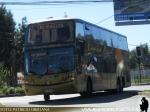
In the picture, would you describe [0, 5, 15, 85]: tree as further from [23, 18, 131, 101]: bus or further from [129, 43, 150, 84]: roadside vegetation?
[23, 18, 131, 101]: bus

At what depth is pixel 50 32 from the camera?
2570 centimetres

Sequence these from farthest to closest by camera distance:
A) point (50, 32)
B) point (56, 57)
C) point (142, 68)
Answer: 1. point (142, 68)
2. point (50, 32)
3. point (56, 57)

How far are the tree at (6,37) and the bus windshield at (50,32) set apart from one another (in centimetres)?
3390

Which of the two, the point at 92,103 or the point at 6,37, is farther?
the point at 6,37

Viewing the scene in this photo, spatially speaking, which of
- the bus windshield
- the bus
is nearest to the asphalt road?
the bus

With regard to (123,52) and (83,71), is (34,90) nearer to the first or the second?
(83,71)

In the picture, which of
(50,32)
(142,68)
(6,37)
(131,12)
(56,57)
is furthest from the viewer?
(142,68)

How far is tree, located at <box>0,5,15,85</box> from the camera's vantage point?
2363 inches

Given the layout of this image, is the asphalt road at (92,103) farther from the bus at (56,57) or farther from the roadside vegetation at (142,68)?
the roadside vegetation at (142,68)

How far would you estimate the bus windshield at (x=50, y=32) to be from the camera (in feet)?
83.3

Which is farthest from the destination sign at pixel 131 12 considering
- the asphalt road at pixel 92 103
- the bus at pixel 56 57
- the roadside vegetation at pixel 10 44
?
the bus at pixel 56 57

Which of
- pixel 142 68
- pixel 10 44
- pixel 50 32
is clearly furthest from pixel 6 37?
pixel 50 32

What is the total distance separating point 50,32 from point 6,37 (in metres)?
34.8

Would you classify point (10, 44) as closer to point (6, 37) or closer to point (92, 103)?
point (6, 37)
